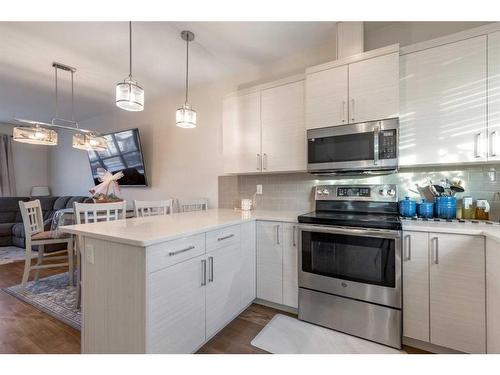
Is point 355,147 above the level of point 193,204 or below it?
above

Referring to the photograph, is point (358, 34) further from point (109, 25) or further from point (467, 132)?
point (109, 25)

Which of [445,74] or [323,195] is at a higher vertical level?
[445,74]

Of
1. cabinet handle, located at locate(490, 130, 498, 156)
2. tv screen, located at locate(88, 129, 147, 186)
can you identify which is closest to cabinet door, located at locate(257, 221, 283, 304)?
cabinet handle, located at locate(490, 130, 498, 156)

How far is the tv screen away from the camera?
384 centimetres

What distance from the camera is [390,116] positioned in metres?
1.83

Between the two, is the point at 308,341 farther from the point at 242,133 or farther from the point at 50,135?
the point at 50,135

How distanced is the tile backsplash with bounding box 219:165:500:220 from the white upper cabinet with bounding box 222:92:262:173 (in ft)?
0.97

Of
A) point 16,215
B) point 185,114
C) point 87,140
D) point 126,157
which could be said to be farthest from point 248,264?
point 16,215

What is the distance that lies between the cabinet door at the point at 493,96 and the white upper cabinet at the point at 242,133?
1.79 meters

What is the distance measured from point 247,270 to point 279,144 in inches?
50.1

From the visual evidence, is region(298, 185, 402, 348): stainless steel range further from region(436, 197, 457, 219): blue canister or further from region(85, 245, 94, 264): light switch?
region(85, 245, 94, 264): light switch

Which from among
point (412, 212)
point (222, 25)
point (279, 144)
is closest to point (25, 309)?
point (279, 144)

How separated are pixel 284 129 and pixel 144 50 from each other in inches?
66.7

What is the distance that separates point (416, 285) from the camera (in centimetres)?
159
